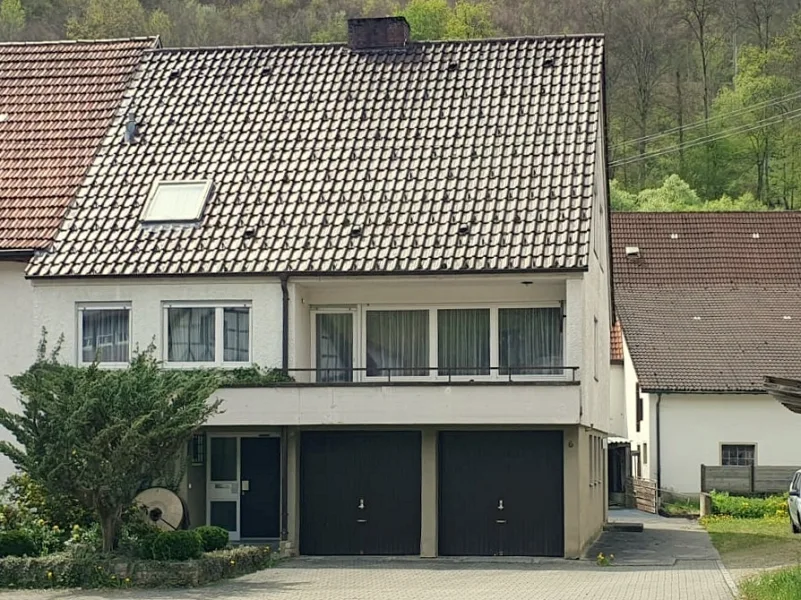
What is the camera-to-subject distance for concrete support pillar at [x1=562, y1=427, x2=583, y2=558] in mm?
29062

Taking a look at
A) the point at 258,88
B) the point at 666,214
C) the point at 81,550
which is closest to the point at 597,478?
the point at 258,88

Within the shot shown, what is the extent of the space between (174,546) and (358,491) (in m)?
5.89

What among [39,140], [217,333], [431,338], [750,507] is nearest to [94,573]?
[217,333]

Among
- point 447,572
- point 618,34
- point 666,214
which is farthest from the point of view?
point 618,34

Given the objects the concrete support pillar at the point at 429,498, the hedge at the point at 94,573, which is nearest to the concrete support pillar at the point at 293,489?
the concrete support pillar at the point at 429,498

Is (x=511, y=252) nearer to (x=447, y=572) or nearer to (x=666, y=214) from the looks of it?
(x=447, y=572)

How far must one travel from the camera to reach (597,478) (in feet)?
120

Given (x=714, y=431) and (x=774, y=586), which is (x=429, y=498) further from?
(x=714, y=431)

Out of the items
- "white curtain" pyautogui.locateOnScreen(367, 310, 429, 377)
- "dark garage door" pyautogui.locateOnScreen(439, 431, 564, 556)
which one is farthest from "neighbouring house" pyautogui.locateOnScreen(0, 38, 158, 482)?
"dark garage door" pyautogui.locateOnScreen(439, 431, 564, 556)

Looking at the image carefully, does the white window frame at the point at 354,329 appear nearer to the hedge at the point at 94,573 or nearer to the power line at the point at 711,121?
the hedge at the point at 94,573

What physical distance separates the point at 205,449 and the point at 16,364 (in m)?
3.73

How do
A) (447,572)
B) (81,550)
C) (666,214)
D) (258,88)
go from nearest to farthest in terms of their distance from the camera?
(81,550)
(447,572)
(258,88)
(666,214)

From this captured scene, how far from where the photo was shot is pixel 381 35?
34594mm

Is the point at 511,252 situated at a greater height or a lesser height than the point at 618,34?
lesser
